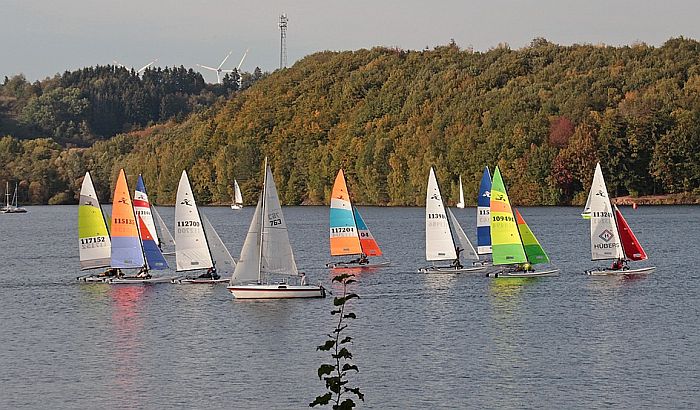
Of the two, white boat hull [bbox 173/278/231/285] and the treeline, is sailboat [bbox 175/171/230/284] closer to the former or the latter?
white boat hull [bbox 173/278/231/285]

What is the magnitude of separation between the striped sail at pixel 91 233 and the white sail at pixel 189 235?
6.07 m

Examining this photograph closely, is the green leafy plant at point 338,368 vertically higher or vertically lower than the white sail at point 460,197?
lower

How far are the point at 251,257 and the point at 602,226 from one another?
20.0 meters

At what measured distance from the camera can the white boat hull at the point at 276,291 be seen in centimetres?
5334

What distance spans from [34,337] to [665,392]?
2520cm

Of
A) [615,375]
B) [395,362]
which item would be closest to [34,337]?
[395,362]

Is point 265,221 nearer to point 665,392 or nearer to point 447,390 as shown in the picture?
point 447,390

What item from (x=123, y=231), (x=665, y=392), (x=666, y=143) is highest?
(x=666, y=143)

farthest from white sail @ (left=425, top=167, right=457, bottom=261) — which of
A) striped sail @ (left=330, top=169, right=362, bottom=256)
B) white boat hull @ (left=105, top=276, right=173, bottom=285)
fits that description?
white boat hull @ (left=105, top=276, right=173, bottom=285)

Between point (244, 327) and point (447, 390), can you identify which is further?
point (244, 327)

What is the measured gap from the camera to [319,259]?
82750mm

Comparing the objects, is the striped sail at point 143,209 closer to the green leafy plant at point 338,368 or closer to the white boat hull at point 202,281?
the white boat hull at point 202,281

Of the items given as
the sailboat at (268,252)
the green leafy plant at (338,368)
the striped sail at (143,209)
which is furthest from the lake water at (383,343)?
the green leafy plant at (338,368)

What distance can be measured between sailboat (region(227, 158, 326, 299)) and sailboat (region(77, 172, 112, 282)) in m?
14.1
